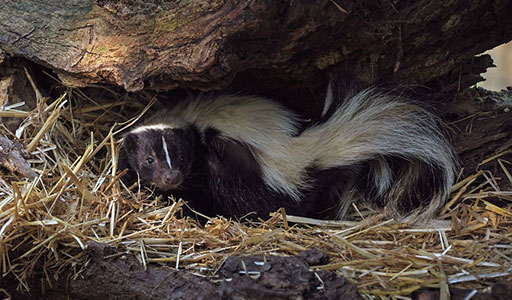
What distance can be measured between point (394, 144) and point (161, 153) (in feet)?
4.60

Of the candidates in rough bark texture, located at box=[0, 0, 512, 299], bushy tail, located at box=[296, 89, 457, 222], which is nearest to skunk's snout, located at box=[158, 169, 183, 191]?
rough bark texture, located at box=[0, 0, 512, 299]

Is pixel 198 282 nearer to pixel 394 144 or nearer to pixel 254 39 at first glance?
pixel 254 39

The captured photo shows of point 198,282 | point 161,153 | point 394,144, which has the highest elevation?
point 394,144

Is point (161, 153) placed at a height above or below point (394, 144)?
below

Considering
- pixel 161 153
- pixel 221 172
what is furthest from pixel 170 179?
pixel 221 172

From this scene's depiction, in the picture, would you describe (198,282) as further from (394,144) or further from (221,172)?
(394,144)

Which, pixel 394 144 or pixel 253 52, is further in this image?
pixel 394 144

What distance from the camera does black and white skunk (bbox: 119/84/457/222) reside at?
3393 millimetres

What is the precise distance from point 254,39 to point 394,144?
1054mm

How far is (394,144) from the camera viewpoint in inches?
133

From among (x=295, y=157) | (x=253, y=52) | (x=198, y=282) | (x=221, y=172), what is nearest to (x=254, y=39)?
(x=253, y=52)

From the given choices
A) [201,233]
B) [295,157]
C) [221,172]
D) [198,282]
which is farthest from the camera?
[221,172]

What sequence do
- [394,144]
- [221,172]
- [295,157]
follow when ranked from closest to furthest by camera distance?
1. [394,144]
2. [295,157]
3. [221,172]

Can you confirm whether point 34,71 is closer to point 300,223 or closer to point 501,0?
point 300,223
